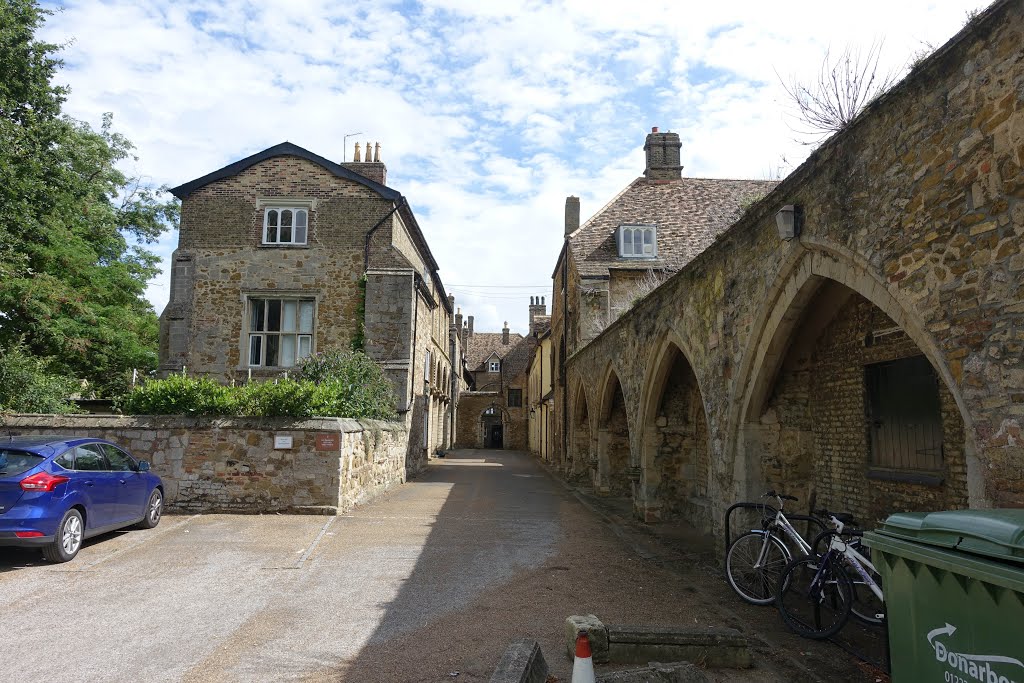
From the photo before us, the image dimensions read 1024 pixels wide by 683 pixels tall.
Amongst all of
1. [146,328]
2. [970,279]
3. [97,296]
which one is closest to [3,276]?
[97,296]

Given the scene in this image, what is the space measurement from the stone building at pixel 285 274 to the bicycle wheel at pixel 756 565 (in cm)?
1338

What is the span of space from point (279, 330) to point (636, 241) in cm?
1194

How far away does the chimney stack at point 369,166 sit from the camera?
2203 cm

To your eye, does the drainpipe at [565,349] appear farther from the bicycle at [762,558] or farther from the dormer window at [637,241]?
the bicycle at [762,558]

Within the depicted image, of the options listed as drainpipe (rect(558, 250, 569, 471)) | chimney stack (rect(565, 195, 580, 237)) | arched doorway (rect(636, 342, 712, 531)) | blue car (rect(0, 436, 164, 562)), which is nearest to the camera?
blue car (rect(0, 436, 164, 562))

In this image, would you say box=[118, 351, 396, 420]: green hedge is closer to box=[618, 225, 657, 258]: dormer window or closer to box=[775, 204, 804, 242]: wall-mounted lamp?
box=[775, 204, 804, 242]: wall-mounted lamp

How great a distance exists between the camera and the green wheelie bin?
8.63 ft

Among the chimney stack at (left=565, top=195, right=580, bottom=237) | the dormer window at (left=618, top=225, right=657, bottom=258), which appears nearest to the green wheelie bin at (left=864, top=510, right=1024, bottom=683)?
the dormer window at (left=618, top=225, right=657, bottom=258)

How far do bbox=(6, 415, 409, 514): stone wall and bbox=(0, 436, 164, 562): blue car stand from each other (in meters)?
2.02

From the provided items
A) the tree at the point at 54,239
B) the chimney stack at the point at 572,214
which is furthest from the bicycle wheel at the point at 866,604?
the chimney stack at the point at 572,214

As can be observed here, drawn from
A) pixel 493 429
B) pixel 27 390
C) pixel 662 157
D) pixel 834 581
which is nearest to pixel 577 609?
pixel 834 581

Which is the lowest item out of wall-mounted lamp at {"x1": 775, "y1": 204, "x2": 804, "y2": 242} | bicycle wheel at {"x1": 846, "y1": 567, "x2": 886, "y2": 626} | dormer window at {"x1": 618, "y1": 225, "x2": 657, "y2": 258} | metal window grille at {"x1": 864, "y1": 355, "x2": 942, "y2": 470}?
bicycle wheel at {"x1": 846, "y1": 567, "x2": 886, "y2": 626}

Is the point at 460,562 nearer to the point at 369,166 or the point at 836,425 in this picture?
the point at 836,425

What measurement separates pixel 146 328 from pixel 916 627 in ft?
90.0
